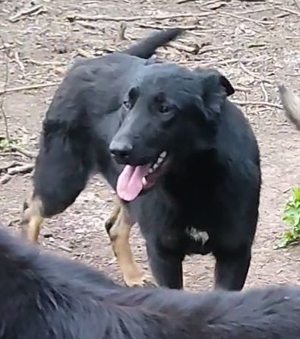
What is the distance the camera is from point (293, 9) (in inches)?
399

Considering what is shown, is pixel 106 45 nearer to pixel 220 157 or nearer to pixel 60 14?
pixel 60 14

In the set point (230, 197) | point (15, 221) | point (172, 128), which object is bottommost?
point (15, 221)

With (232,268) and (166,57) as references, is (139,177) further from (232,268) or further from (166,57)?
(166,57)

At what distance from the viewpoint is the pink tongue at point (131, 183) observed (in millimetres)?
4812

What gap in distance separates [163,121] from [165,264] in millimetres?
810

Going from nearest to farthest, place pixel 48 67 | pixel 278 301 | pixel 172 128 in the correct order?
pixel 278 301 < pixel 172 128 < pixel 48 67

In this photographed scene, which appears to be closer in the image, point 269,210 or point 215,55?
point 269,210

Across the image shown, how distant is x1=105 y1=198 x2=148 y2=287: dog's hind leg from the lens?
5828 mm

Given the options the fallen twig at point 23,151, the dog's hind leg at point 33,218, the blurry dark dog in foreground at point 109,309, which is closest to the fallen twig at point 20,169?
the fallen twig at point 23,151

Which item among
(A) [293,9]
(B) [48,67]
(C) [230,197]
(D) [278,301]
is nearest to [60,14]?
(B) [48,67]

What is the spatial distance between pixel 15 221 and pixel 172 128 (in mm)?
1982

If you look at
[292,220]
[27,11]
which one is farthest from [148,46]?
[27,11]

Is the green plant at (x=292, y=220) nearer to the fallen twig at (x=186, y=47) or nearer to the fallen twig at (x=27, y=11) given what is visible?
the fallen twig at (x=186, y=47)

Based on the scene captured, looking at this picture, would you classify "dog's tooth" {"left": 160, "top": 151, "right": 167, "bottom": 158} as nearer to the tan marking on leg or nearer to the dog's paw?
the tan marking on leg
